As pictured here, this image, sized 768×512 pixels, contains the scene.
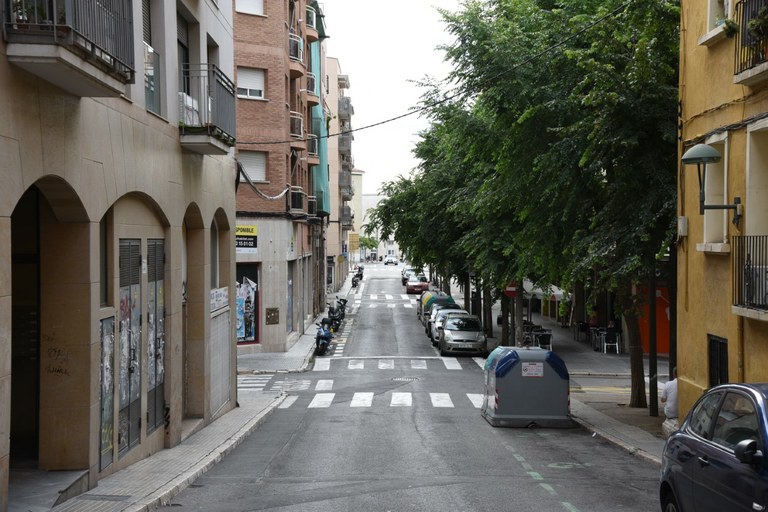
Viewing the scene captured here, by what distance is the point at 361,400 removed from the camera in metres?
24.2

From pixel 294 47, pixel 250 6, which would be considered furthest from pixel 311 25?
pixel 250 6

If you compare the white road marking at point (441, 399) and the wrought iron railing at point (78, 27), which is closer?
the wrought iron railing at point (78, 27)

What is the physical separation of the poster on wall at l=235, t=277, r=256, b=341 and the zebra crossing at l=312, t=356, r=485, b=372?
327 cm

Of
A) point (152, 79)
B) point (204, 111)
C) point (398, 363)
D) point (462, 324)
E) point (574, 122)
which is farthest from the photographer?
point (462, 324)

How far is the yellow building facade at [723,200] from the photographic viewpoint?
12.3 metres

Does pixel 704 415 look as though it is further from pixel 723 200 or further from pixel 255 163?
pixel 255 163

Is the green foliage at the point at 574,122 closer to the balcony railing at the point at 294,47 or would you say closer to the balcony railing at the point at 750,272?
the balcony railing at the point at 750,272

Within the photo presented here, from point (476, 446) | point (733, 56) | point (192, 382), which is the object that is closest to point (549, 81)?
point (733, 56)

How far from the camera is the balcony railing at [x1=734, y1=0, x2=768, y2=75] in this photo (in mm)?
11742

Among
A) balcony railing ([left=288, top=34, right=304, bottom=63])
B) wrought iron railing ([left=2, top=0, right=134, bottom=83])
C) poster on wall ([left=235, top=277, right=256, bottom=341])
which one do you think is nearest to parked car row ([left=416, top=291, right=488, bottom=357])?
poster on wall ([left=235, top=277, right=256, bottom=341])

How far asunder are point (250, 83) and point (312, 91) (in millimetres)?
11448

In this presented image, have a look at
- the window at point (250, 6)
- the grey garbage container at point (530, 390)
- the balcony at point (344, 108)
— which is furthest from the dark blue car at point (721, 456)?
the balcony at point (344, 108)

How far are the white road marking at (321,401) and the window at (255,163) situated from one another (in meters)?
13.9

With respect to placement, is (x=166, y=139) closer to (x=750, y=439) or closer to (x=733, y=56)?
(x=733, y=56)
